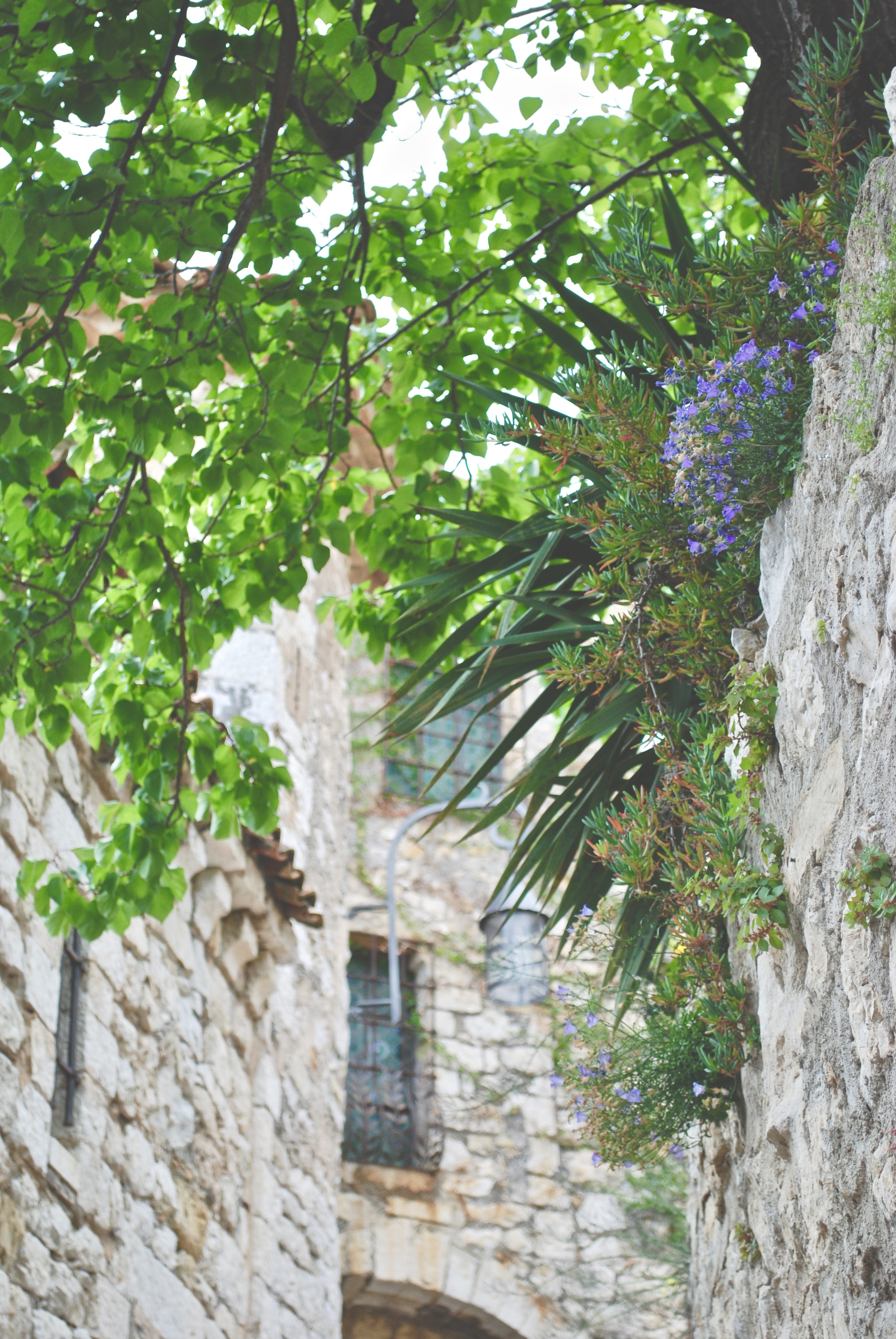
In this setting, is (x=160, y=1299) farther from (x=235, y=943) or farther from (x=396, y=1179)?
(x=396, y=1179)

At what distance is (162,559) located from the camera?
12.0ft

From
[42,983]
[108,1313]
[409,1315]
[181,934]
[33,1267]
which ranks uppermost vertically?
[181,934]

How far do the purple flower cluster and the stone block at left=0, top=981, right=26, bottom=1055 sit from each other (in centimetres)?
199

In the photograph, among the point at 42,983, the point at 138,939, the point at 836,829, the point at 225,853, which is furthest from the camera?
the point at 225,853

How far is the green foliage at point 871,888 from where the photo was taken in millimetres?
1688

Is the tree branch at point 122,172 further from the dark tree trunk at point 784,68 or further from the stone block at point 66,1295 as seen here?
the stone block at point 66,1295

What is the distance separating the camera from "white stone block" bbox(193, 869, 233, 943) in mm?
4570

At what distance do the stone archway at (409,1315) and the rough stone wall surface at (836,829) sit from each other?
16.1 feet

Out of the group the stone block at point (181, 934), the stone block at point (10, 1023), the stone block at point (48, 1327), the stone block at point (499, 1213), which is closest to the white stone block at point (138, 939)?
the stone block at point (181, 934)

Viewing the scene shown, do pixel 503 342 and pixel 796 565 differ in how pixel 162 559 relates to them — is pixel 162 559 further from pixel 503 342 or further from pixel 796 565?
pixel 796 565

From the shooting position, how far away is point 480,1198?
287 inches

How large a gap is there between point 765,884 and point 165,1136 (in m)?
2.54

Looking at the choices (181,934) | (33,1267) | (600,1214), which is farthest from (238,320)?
(600,1214)

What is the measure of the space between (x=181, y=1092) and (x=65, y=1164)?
88cm
